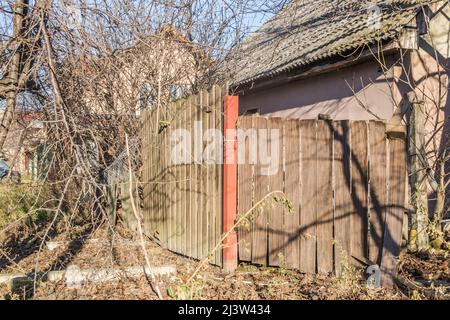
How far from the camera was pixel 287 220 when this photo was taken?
4.85 metres

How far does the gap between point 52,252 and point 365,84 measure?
17.6 feet

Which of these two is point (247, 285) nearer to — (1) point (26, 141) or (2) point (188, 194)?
(2) point (188, 194)

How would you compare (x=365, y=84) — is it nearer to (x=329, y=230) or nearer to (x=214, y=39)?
(x=329, y=230)

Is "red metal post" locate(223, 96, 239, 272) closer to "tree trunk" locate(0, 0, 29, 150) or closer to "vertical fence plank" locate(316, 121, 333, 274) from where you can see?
"vertical fence plank" locate(316, 121, 333, 274)

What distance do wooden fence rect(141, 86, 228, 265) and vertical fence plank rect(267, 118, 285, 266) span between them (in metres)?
0.56

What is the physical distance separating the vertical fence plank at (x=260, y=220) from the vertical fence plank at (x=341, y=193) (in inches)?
30.8

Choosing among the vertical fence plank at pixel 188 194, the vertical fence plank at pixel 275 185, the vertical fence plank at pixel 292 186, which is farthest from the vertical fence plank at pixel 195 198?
the vertical fence plank at pixel 292 186

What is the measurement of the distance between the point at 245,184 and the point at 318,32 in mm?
5760

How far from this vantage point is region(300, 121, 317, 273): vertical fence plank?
4.69 meters

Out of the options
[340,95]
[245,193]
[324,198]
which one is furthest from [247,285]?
[340,95]

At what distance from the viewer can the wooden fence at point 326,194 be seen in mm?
4371

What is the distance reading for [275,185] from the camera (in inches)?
195

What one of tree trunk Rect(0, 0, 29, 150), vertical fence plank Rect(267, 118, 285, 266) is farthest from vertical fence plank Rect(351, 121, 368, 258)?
tree trunk Rect(0, 0, 29, 150)
